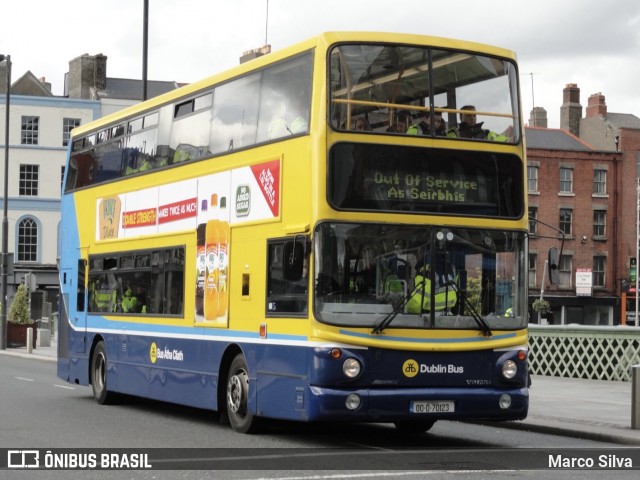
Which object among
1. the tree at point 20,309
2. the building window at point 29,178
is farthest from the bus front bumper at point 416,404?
the building window at point 29,178

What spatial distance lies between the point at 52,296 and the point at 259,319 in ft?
185

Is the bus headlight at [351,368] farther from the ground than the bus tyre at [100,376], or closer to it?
farther from the ground

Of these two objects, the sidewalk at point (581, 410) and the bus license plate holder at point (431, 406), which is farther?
the sidewalk at point (581, 410)

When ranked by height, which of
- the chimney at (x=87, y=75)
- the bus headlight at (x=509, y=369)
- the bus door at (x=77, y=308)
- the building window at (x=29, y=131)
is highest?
the chimney at (x=87, y=75)

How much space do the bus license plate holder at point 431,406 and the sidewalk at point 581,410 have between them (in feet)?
9.13

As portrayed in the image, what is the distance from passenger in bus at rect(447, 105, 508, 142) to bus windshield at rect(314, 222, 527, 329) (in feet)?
3.40

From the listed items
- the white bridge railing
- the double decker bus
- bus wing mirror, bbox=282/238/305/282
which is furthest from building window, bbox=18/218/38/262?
bus wing mirror, bbox=282/238/305/282

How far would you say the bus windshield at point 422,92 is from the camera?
13703mm

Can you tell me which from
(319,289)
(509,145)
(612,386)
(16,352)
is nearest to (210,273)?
(319,289)

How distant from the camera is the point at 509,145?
14.2 meters

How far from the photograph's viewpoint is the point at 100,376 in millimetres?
20641

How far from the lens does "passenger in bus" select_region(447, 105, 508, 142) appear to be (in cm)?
1408

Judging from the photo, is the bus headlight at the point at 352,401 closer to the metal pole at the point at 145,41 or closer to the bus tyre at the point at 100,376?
the bus tyre at the point at 100,376

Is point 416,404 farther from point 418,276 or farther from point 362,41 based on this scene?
Result: point 362,41
